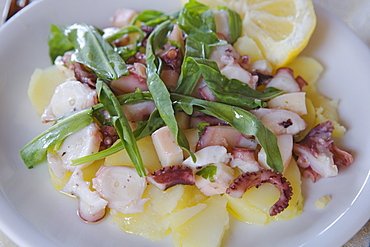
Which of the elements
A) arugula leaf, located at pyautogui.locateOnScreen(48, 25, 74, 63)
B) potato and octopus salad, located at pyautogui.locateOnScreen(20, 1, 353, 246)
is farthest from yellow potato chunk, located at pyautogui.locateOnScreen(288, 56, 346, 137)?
arugula leaf, located at pyautogui.locateOnScreen(48, 25, 74, 63)

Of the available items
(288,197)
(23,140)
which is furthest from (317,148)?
(23,140)

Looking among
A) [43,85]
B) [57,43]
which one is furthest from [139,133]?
A: [57,43]

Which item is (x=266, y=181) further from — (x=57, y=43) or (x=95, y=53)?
(x=57, y=43)

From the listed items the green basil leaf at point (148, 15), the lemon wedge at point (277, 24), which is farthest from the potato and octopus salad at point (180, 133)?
the green basil leaf at point (148, 15)

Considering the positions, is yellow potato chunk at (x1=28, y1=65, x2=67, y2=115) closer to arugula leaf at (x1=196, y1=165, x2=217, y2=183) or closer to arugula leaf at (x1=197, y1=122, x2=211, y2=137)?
arugula leaf at (x1=197, y1=122, x2=211, y2=137)

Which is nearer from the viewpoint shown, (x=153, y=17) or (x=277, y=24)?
(x=277, y=24)

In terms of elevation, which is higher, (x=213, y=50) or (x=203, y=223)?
(x=213, y=50)

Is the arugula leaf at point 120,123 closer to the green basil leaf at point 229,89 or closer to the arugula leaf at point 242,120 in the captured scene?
the arugula leaf at point 242,120

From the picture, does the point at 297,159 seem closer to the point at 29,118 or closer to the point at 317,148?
the point at 317,148
